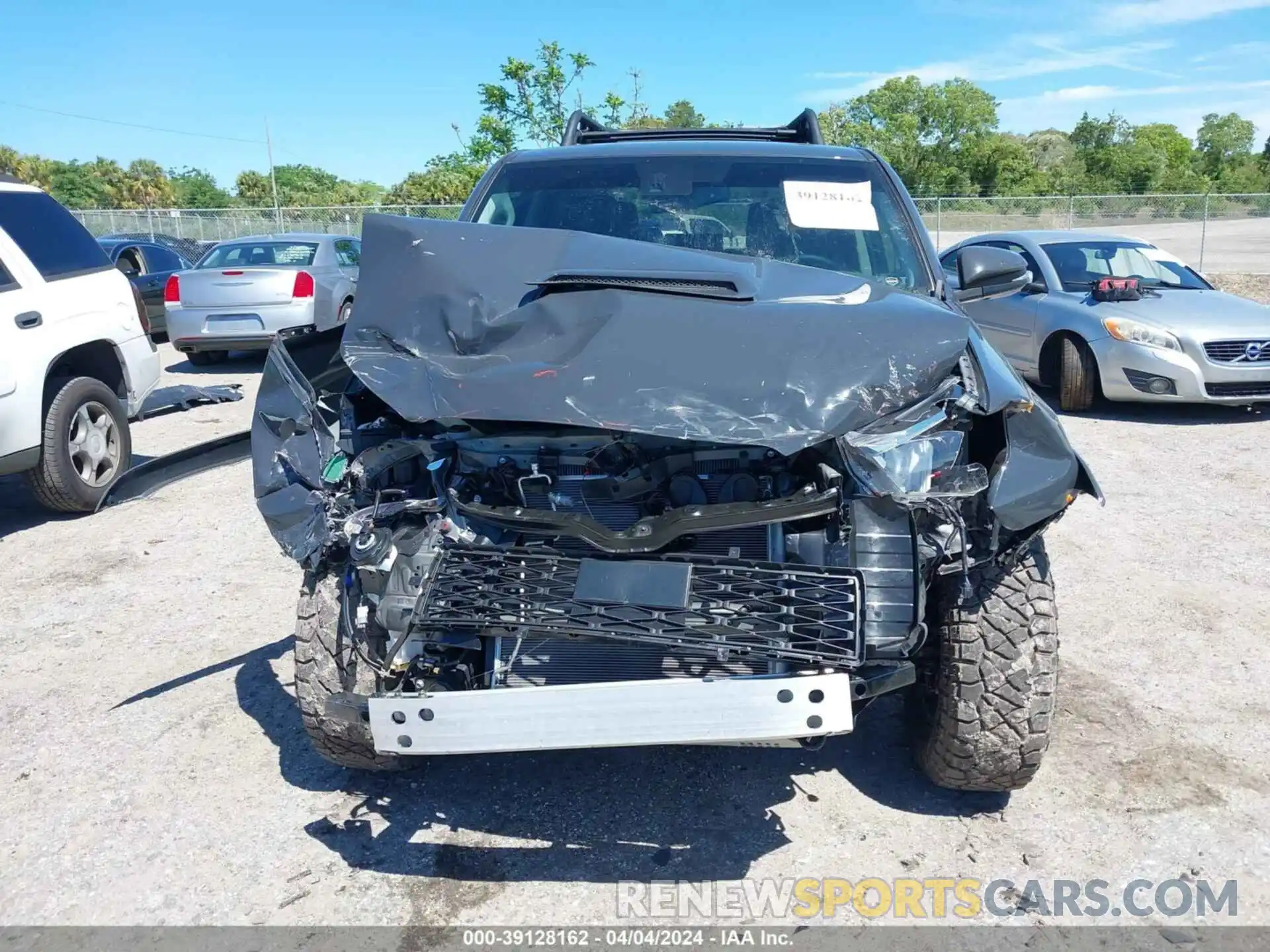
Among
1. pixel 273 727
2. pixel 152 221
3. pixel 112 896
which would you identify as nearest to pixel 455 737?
pixel 112 896

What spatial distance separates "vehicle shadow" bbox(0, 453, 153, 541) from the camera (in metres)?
6.29

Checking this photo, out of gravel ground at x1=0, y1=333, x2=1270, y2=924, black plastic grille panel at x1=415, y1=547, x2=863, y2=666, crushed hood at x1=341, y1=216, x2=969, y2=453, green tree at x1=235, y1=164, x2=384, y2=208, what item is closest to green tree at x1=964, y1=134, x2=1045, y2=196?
green tree at x1=235, y1=164, x2=384, y2=208

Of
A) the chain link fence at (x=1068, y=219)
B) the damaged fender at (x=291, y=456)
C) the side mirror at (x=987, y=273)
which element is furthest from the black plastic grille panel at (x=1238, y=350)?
the chain link fence at (x=1068, y=219)

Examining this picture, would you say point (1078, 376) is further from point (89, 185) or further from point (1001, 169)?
point (89, 185)

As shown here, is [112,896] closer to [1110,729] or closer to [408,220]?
[408,220]

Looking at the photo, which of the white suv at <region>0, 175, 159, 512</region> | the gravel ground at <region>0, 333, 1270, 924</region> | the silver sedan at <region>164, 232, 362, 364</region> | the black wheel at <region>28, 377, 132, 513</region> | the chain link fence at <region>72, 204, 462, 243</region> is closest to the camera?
the gravel ground at <region>0, 333, 1270, 924</region>

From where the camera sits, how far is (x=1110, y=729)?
357cm

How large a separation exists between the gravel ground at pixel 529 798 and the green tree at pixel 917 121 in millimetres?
57236

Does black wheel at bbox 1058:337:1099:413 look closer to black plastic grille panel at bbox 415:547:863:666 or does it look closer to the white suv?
black plastic grille panel at bbox 415:547:863:666

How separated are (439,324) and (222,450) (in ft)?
9.46

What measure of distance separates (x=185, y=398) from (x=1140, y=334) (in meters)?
8.12

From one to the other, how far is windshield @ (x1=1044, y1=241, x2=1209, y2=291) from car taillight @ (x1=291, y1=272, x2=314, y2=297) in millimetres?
8091

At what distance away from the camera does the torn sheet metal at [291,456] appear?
2.88 m

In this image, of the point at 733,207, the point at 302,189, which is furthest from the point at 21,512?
the point at 302,189
